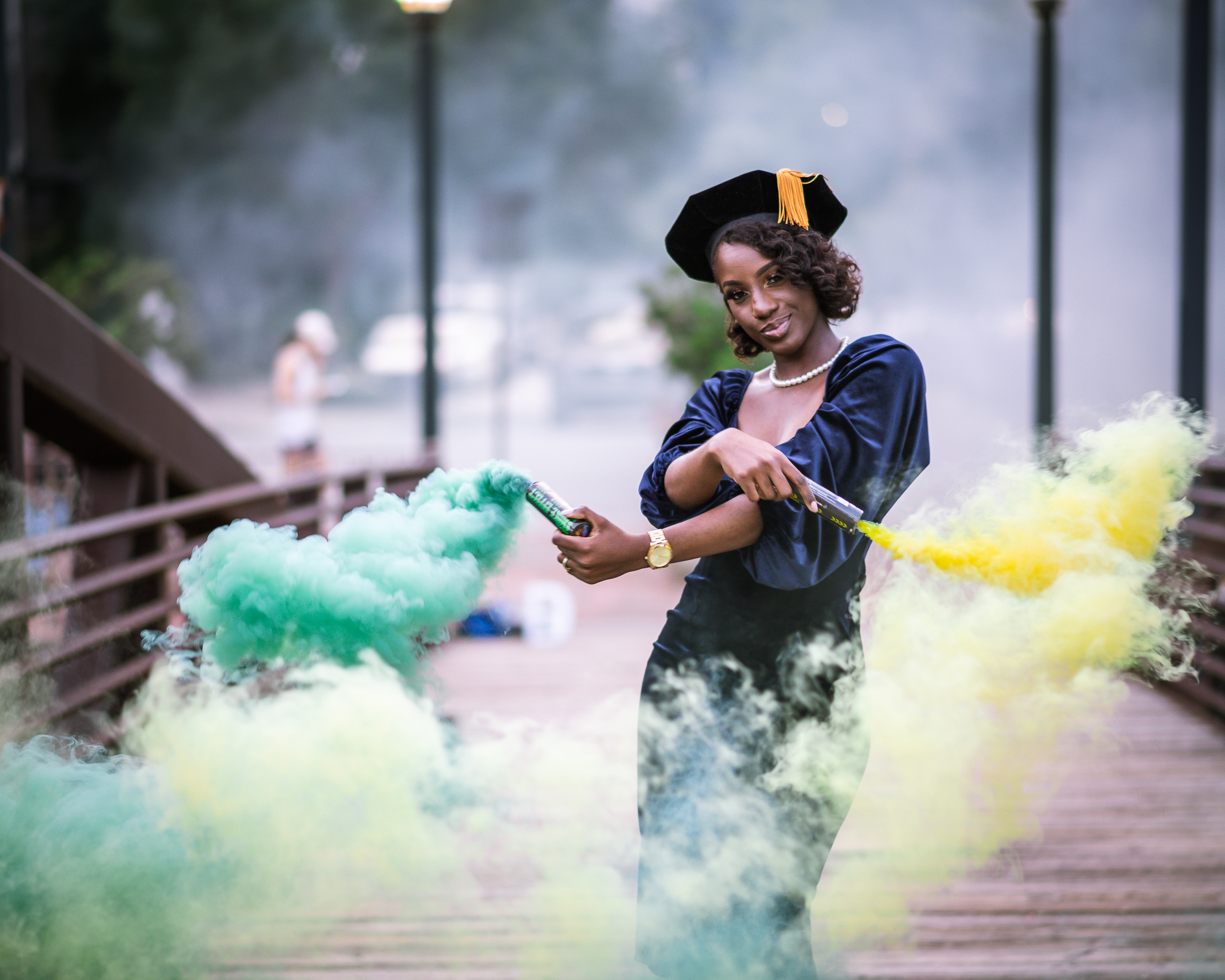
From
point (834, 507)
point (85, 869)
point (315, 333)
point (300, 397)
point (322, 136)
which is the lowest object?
point (85, 869)

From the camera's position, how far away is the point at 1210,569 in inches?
174

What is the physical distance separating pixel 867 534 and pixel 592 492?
12.7 m

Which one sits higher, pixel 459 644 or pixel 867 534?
pixel 459 644

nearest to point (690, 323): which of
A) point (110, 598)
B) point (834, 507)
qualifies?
point (110, 598)

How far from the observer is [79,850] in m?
1.77

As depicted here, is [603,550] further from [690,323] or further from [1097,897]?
[690,323]

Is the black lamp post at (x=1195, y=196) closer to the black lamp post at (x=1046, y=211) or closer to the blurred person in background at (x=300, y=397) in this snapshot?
the black lamp post at (x=1046, y=211)

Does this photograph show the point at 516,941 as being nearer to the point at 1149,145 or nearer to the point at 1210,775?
the point at 1210,775

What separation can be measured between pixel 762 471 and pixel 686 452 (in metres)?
0.19

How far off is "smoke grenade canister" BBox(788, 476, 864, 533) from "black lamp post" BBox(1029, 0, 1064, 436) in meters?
4.70

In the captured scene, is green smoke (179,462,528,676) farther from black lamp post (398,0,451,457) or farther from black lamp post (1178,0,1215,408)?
black lamp post (398,0,451,457)

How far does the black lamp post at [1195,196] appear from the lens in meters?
4.79

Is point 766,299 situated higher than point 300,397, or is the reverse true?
point 300,397

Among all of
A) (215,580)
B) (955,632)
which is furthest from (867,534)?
(215,580)
